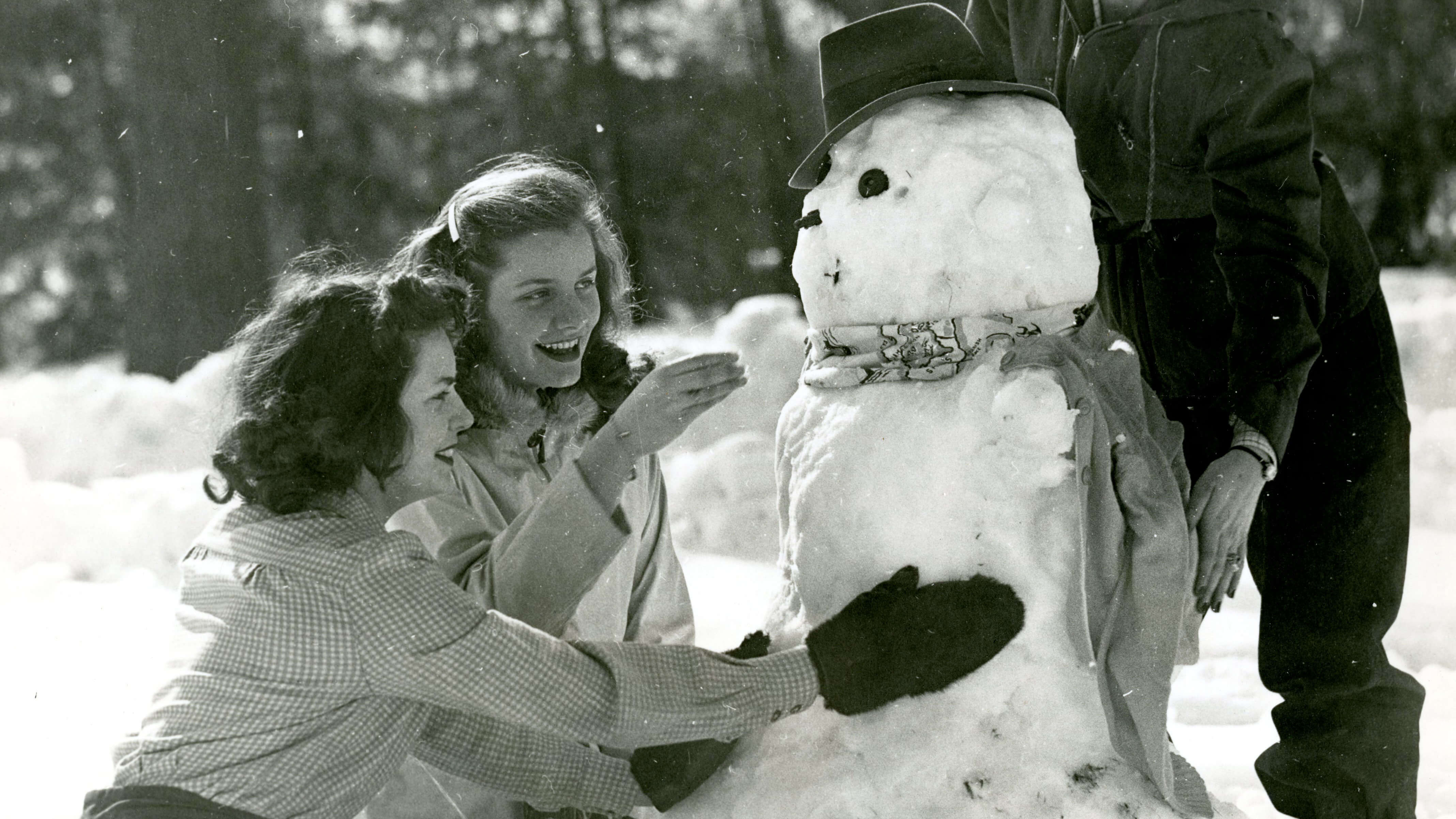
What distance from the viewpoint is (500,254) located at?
5.30 feet

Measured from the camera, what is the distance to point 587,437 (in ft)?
5.64

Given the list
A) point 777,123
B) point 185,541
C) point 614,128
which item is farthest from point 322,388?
point 185,541

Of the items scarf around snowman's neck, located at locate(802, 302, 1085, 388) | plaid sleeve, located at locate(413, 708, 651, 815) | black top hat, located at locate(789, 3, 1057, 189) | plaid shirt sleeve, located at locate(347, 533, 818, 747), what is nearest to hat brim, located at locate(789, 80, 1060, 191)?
black top hat, located at locate(789, 3, 1057, 189)

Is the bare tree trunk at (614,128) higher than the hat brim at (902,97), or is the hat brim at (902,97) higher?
the hat brim at (902,97)

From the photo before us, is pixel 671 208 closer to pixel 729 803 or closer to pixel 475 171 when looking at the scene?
pixel 475 171

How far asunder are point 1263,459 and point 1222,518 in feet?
0.32

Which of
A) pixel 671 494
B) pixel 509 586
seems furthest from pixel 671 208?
pixel 509 586

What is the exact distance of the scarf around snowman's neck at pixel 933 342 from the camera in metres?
1.34

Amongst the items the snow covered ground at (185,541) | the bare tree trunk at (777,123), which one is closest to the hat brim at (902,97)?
the snow covered ground at (185,541)

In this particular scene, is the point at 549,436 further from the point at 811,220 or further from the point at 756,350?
the point at 756,350

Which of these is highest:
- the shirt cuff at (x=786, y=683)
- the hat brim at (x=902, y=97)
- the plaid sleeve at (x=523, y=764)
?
the hat brim at (x=902, y=97)

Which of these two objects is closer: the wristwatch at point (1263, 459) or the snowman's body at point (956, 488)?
the snowman's body at point (956, 488)

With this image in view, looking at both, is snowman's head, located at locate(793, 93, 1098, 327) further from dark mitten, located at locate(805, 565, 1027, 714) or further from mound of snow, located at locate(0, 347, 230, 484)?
mound of snow, located at locate(0, 347, 230, 484)

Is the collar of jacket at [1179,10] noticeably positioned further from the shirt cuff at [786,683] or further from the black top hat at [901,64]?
the shirt cuff at [786,683]
